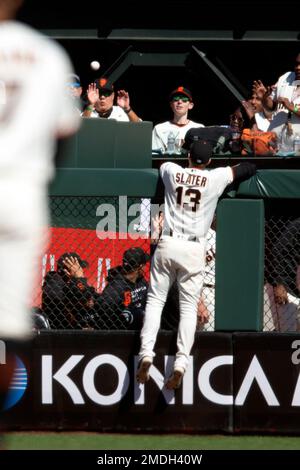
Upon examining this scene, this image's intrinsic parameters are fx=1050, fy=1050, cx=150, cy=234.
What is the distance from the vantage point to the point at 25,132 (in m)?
3.51

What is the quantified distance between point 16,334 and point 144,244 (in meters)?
3.75

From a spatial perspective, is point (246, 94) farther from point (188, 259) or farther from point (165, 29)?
point (188, 259)

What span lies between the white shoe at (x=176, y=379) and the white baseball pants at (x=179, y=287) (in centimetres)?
4

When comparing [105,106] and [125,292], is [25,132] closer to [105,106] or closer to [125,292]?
[125,292]

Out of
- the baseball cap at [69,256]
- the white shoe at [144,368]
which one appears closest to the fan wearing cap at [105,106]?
the baseball cap at [69,256]

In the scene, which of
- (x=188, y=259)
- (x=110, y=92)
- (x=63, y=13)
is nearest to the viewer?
(x=188, y=259)

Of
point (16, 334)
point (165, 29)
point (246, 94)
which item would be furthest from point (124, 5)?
point (16, 334)

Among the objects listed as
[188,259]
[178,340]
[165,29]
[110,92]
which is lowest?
[178,340]

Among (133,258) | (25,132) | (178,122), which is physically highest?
(178,122)

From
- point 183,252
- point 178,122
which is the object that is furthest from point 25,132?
point 178,122

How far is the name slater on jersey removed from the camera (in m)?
7.32

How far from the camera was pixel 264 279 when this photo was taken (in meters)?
7.67

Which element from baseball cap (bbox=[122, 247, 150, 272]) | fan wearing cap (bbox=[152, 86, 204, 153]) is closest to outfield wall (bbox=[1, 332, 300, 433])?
baseball cap (bbox=[122, 247, 150, 272])

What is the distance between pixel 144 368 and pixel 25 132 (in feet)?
12.9
